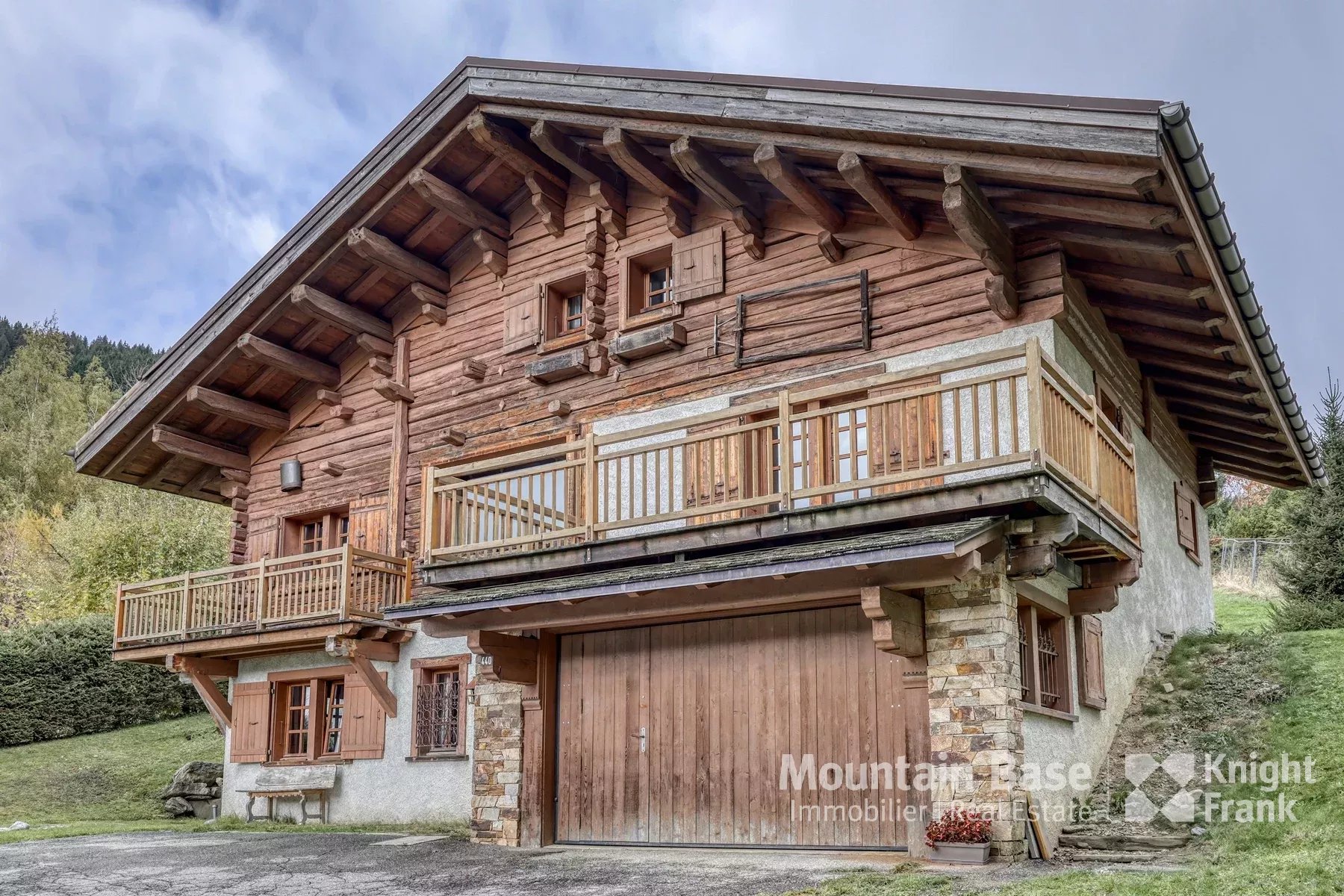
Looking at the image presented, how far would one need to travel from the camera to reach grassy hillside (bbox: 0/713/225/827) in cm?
1994

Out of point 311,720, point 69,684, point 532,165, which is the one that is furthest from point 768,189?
point 69,684

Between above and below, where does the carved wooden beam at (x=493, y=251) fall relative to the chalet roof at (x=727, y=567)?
above

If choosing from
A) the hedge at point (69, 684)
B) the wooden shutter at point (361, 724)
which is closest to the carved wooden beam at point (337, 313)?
the wooden shutter at point (361, 724)

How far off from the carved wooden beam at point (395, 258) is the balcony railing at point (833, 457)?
4.11 m

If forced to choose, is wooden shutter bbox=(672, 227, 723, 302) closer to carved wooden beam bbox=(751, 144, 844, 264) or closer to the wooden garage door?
carved wooden beam bbox=(751, 144, 844, 264)

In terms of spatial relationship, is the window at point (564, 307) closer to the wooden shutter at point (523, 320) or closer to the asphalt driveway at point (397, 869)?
the wooden shutter at point (523, 320)

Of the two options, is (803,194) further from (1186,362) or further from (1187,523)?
(1187,523)

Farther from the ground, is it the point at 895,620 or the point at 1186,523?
the point at 1186,523

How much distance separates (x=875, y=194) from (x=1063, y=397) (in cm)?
296

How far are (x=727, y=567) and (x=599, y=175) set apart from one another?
6469 mm

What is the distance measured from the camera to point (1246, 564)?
3062 cm

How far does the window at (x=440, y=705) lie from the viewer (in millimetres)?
15539

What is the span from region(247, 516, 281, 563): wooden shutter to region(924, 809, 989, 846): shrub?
37.8ft

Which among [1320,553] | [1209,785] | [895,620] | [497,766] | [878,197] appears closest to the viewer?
[895,620]
